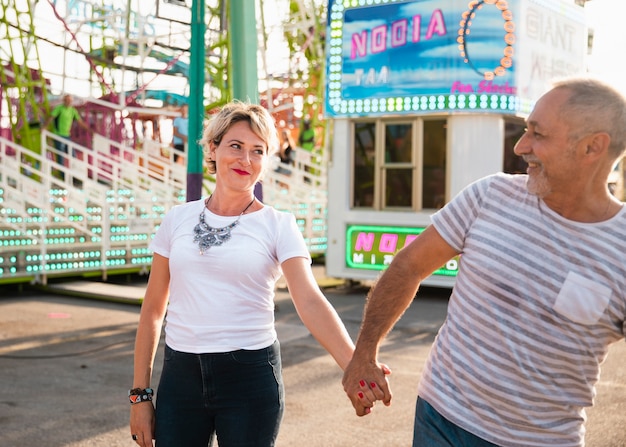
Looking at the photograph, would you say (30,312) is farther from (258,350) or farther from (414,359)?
(258,350)

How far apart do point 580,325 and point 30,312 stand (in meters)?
9.43

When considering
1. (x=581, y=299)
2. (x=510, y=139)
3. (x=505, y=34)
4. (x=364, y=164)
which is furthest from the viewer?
(x=364, y=164)

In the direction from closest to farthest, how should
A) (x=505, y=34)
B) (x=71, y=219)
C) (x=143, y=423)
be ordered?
(x=143, y=423) → (x=505, y=34) → (x=71, y=219)

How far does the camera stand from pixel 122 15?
1870cm

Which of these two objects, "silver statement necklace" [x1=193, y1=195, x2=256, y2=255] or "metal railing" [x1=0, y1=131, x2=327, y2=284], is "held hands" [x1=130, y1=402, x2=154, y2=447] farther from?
"metal railing" [x1=0, y1=131, x2=327, y2=284]

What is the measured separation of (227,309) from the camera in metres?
2.81

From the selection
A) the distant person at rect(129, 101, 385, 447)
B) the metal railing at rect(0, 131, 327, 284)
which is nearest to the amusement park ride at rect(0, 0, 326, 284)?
the metal railing at rect(0, 131, 327, 284)

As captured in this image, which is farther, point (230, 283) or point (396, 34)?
point (396, 34)

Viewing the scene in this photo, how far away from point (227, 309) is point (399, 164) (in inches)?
396

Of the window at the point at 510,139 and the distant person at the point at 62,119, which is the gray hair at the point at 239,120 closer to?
the window at the point at 510,139

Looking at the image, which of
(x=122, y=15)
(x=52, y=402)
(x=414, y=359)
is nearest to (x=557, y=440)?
(x=52, y=402)

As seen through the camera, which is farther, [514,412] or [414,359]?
[414,359]

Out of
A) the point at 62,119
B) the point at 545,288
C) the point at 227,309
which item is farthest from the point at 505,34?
the point at 545,288

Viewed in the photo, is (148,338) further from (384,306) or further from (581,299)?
(581,299)
